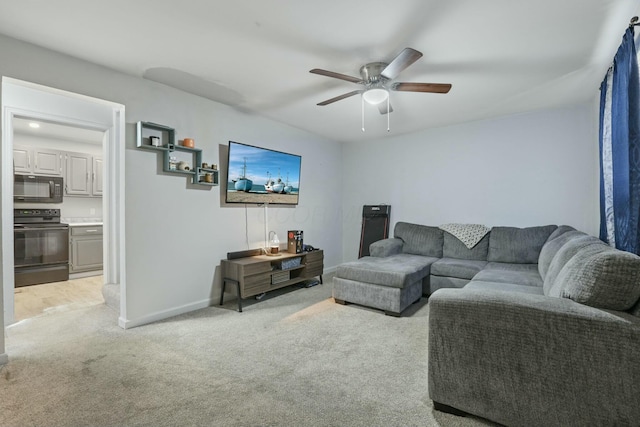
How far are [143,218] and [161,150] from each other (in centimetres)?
69

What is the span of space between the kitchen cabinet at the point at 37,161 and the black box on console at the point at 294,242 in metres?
3.98

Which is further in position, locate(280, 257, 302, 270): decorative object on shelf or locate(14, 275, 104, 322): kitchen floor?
locate(280, 257, 302, 270): decorative object on shelf

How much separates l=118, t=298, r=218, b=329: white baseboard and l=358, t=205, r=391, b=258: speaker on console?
267 centimetres

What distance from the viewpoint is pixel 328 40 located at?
7.26ft

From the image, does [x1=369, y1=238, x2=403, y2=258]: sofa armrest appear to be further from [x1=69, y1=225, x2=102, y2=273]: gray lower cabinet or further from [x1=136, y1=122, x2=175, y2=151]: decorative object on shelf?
[x1=69, y1=225, x2=102, y2=273]: gray lower cabinet

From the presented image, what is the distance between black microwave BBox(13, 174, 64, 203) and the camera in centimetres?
444

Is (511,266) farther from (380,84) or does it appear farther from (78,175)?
(78,175)

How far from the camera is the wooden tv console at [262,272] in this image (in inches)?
132

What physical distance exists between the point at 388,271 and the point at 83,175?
17.4 ft

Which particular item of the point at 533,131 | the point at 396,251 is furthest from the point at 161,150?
the point at 533,131

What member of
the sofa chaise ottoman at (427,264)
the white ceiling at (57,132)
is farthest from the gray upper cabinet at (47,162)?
the sofa chaise ottoman at (427,264)

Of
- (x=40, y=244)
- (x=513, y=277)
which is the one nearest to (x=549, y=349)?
(x=513, y=277)

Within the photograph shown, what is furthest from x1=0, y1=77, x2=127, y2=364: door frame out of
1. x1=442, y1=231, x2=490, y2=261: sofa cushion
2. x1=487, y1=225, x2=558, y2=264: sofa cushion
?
x1=487, y1=225, x2=558, y2=264: sofa cushion

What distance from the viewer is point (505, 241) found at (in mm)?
3844
